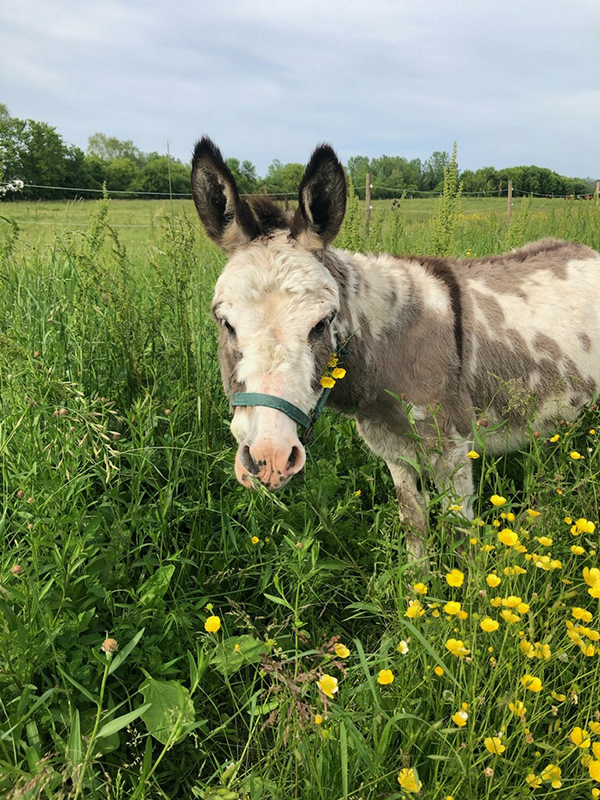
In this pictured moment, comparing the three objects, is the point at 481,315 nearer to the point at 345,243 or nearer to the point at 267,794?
the point at 345,243

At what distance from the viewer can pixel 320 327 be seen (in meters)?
1.99

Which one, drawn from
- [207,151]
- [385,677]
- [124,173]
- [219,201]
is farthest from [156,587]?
[124,173]

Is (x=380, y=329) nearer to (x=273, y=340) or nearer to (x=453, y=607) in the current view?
(x=273, y=340)

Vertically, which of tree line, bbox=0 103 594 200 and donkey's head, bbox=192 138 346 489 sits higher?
tree line, bbox=0 103 594 200

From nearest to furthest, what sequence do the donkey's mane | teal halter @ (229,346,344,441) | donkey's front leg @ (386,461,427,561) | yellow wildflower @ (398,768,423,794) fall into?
yellow wildflower @ (398,768,423,794)
teal halter @ (229,346,344,441)
the donkey's mane
donkey's front leg @ (386,461,427,561)

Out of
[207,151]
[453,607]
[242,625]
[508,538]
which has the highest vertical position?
[207,151]

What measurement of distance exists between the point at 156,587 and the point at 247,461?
59 centimetres

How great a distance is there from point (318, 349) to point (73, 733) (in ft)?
4.70

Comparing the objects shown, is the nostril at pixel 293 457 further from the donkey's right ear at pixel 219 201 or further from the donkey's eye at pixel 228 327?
the donkey's right ear at pixel 219 201

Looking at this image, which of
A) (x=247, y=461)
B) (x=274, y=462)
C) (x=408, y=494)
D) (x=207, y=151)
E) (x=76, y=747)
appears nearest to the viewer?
(x=76, y=747)

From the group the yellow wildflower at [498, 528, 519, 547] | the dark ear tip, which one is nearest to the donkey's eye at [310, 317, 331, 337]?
the dark ear tip

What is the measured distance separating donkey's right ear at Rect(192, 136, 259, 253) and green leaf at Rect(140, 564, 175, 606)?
4.84 feet

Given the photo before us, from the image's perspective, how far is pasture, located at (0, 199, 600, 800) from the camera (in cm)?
122

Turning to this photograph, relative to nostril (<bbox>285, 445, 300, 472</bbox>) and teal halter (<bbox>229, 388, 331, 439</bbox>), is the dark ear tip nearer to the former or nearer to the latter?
teal halter (<bbox>229, 388, 331, 439</bbox>)
